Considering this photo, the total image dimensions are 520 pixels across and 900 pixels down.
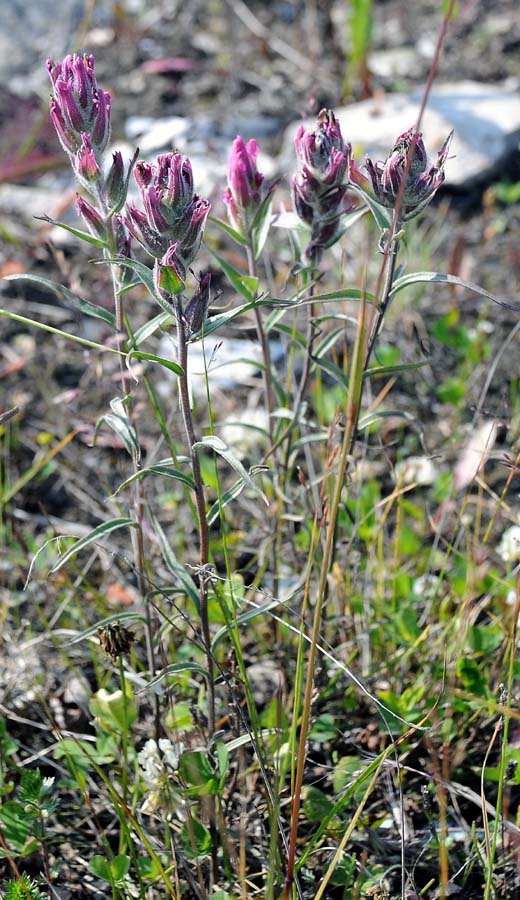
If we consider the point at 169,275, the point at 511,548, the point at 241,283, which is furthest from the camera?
the point at 511,548

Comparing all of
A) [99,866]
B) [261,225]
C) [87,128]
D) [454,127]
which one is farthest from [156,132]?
[99,866]

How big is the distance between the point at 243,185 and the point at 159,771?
1.09m

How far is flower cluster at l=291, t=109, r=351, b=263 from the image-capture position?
1499 mm

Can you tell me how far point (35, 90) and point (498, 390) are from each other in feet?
9.96

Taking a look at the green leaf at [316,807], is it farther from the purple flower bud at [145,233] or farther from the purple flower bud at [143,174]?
the purple flower bud at [143,174]

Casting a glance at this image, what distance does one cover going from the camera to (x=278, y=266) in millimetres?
3307

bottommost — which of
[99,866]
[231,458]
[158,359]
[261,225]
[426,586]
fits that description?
[99,866]

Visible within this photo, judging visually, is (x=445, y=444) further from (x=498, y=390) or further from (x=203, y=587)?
(x=203, y=587)

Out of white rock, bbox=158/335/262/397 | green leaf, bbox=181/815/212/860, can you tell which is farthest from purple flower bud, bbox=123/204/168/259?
white rock, bbox=158/335/262/397

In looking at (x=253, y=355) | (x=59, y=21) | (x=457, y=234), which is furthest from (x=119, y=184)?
(x=59, y=21)

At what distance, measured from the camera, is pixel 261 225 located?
1.67 metres

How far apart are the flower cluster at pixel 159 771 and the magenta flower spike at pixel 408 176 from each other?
3.43 feet

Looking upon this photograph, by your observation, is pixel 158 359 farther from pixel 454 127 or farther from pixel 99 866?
pixel 454 127

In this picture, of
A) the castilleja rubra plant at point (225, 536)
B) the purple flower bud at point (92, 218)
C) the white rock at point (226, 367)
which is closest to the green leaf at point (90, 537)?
the castilleja rubra plant at point (225, 536)
